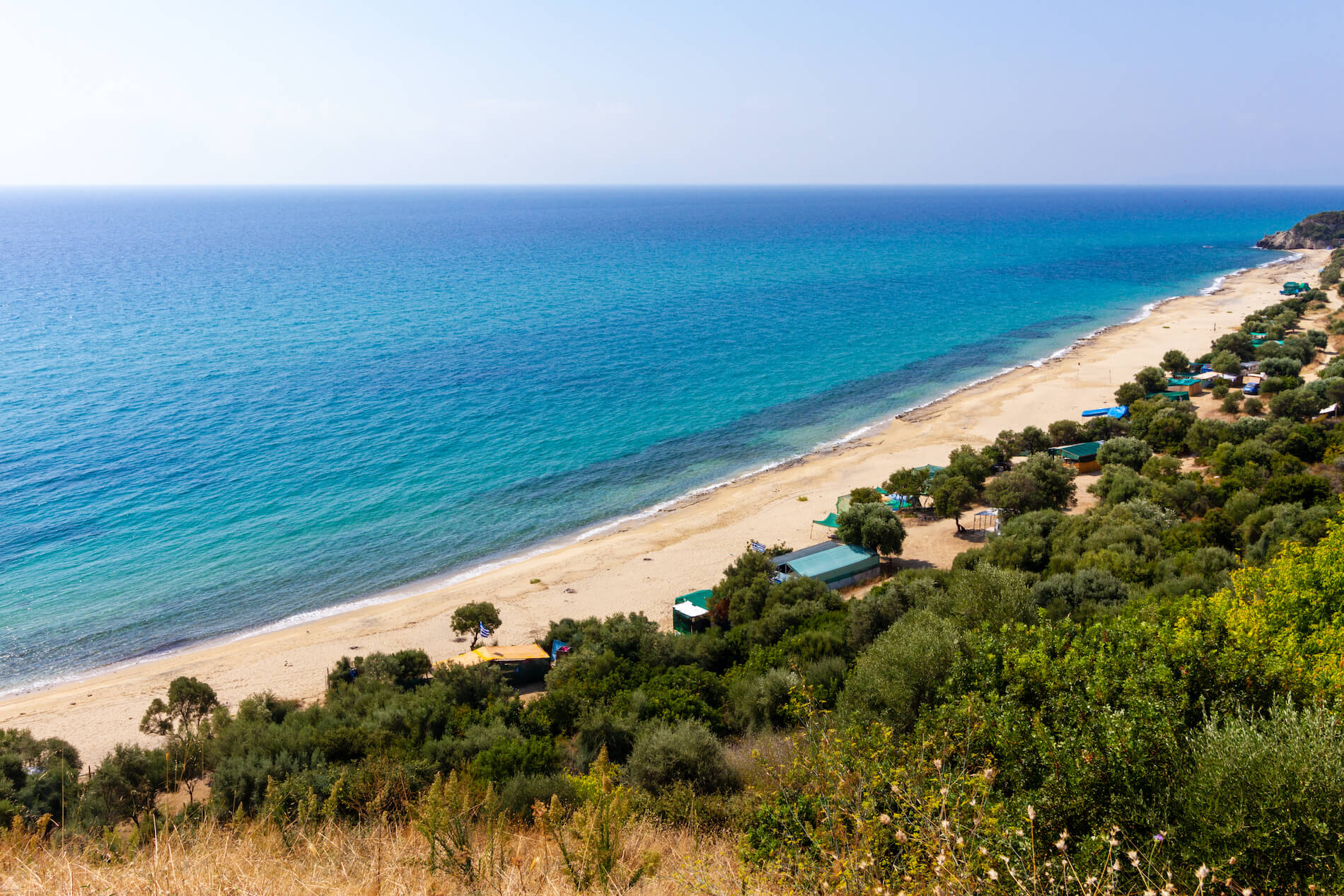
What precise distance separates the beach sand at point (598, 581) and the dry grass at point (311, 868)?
1644 centimetres

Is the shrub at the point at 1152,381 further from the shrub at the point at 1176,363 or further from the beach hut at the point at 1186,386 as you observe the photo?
the shrub at the point at 1176,363

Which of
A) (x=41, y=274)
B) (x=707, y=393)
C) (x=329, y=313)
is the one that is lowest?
(x=707, y=393)

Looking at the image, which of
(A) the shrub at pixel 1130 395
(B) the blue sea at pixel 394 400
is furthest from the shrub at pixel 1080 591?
(A) the shrub at pixel 1130 395

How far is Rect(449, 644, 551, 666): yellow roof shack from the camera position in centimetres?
2312

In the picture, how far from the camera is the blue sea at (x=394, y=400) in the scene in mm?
33625

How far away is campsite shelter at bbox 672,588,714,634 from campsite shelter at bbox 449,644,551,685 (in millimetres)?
4698

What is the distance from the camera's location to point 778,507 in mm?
37938

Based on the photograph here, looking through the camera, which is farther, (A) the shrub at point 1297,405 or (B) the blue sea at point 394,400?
(A) the shrub at point 1297,405

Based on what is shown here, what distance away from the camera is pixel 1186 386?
49844 mm

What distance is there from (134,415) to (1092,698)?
5917cm

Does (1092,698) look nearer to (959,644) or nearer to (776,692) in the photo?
(959,644)

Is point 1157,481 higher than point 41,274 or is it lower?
lower

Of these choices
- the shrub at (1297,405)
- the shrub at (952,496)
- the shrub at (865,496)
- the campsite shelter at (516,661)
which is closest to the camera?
the campsite shelter at (516,661)

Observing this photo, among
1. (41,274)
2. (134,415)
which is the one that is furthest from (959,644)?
(41,274)
